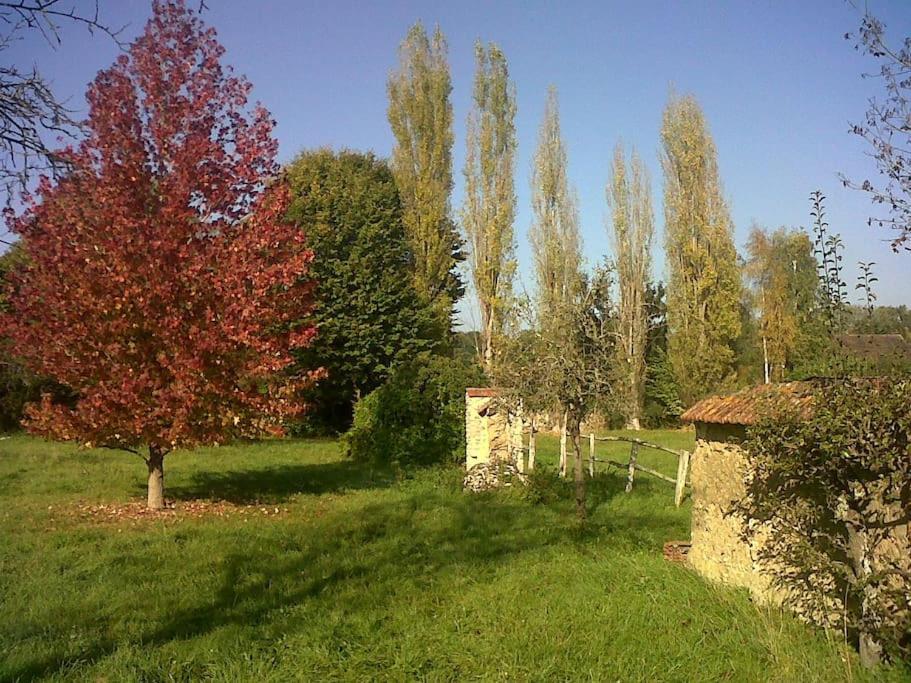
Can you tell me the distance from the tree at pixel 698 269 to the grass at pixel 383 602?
67.9 feet

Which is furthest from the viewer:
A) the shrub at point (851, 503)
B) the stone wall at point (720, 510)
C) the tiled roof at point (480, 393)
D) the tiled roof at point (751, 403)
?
the tiled roof at point (480, 393)

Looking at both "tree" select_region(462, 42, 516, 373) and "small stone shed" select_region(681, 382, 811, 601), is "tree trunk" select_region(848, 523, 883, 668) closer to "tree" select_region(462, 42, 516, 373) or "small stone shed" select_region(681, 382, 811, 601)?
"small stone shed" select_region(681, 382, 811, 601)

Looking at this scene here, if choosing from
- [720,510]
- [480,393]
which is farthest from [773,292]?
[720,510]

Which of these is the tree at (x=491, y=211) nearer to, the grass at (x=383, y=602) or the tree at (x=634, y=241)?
the tree at (x=634, y=241)

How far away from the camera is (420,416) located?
1841cm

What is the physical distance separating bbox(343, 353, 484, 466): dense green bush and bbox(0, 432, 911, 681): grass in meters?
5.81

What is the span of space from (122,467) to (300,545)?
411 inches

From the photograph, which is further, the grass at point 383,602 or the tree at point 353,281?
the tree at point 353,281

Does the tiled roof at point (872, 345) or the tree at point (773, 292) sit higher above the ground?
the tree at point (773, 292)

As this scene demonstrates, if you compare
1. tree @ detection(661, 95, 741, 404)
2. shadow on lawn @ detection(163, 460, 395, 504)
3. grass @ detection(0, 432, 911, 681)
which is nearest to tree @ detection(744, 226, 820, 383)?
tree @ detection(661, 95, 741, 404)

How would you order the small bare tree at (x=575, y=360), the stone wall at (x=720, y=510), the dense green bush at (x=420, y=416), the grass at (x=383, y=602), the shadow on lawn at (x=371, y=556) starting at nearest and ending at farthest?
1. the grass at (x=383, y=602)
2. the shadow on lawn at (x=371, y=556)
3. the stone wall at (x=720, y=510)
4. the small bare tree at (x=575, y=360)
5. the dense green bush at (x=420, y=416)

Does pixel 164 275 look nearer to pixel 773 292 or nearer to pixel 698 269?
pixel 698 269

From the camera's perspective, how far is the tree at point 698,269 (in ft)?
103

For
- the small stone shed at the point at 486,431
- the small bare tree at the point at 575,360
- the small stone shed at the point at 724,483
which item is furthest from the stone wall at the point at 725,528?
the small stone shed at the point at 486,431
